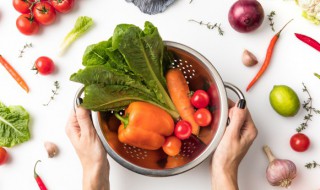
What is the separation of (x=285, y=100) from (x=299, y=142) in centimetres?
14

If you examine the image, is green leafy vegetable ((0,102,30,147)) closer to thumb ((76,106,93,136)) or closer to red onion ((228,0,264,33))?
thumb ((76,106,93,136))

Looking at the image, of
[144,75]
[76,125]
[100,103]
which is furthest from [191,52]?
[76,125]

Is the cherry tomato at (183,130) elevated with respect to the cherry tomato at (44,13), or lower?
lower

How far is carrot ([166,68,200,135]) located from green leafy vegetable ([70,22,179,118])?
2 cm

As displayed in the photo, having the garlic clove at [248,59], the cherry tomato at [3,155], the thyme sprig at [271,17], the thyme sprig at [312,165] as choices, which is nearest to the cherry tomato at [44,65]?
the cherry tomato at [3,155]

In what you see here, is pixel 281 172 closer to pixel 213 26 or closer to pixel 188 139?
pixel 188 139

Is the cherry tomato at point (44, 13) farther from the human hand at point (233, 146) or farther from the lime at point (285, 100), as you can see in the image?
the lime at point (285, 100)

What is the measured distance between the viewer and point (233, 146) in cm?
147

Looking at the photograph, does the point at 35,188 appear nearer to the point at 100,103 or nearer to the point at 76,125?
the point at 76,125

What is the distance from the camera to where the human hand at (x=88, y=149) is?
1.48 meters

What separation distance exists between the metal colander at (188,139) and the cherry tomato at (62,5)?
0.32 meters

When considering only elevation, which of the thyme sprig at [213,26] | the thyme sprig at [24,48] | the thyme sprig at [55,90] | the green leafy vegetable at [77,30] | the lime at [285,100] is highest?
the thyme sprig at [24,48]

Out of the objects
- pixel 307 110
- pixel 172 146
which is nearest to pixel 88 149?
pixel 172 146

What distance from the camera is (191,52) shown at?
1.46m
